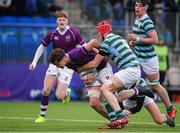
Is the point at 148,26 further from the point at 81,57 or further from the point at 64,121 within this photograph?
the point at 64,121

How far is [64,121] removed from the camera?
16.1 metres

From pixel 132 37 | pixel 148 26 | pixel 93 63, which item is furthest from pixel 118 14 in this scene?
pixel 93 63

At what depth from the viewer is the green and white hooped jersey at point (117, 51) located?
13750 millimetres

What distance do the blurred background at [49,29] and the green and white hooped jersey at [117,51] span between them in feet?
34.6

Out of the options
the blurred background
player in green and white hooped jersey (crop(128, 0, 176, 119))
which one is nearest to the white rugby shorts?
player in green and white hooped jersey (crop(128, 0, 176, 119))

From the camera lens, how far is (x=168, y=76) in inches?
1045

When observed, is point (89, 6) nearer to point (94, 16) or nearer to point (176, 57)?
point (94, 16)

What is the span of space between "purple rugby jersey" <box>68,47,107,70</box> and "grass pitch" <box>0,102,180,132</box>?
3.99 ft

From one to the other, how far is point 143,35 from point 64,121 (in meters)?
2.50

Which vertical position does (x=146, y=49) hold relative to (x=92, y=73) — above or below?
above

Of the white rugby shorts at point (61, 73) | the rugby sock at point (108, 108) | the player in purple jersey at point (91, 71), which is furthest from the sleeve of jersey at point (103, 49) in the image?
the white rugby shorts at point (61, 73)

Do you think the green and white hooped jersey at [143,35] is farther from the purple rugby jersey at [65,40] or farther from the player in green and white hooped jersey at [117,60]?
the player in green and white hooped jersey at [117,60]

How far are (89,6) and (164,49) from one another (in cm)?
430

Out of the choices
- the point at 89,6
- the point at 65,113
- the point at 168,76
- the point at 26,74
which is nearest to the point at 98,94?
the point at 65,113
